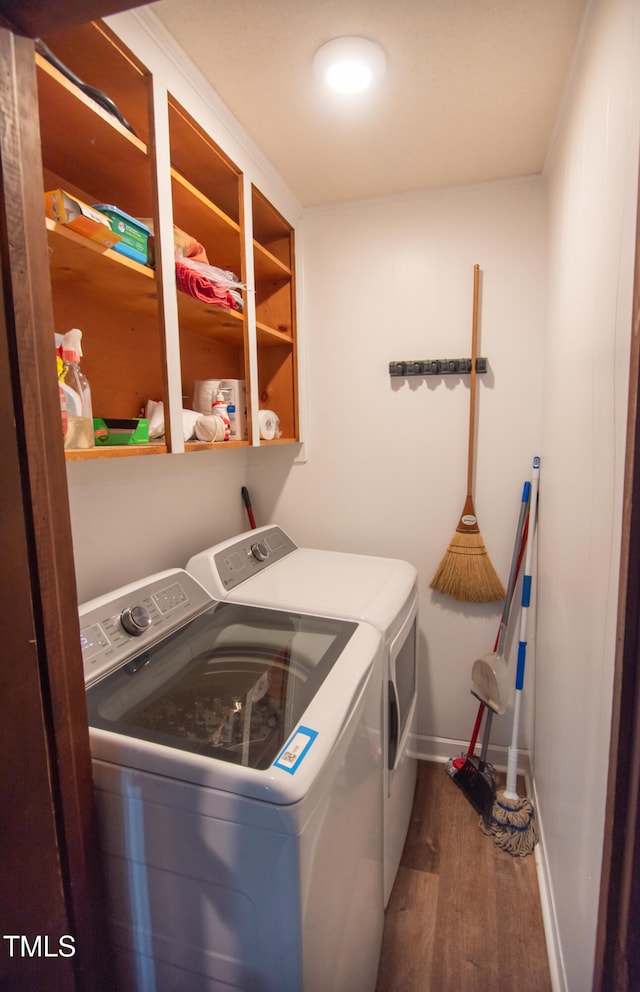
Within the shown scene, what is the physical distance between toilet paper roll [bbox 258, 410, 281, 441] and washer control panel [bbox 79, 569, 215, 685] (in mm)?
635

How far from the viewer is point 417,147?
5.31 ft

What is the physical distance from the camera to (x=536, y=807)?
1.79 metres

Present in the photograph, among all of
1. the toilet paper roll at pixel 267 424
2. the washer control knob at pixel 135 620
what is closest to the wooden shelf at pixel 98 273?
the toilet paper roll at pixel 267 424

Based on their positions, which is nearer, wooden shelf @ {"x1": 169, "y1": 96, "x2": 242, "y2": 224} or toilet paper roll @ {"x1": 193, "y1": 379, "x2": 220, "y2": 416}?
wooden shelf @ {"x1": 169, "y1": 96, "x2": 242, "y2": 224}

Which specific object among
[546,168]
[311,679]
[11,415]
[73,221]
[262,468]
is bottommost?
[311,679]

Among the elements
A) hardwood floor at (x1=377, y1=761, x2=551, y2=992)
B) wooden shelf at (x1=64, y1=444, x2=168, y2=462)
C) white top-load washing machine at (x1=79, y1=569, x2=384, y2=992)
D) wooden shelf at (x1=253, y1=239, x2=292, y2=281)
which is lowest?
hardwood floor at (x1=377, y1=761, x2=551, y2=992)

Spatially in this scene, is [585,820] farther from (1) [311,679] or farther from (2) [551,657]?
(1) [311,679]

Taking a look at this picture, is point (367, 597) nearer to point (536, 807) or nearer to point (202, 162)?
point (536, 807)

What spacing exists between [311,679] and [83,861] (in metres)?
0.51

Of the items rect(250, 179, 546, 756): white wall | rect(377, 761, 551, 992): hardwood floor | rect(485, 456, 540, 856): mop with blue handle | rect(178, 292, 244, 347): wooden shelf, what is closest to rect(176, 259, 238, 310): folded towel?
rect(178, 292, 244, 347): wooden shelf

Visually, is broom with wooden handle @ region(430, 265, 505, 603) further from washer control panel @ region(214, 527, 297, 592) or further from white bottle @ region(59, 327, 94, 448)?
white bottle @ region(59, 327, 94, 448)

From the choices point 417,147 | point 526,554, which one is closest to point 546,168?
point 417,147

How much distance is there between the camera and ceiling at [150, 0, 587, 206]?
108 cm

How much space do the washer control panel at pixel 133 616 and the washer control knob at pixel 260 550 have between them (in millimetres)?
346
